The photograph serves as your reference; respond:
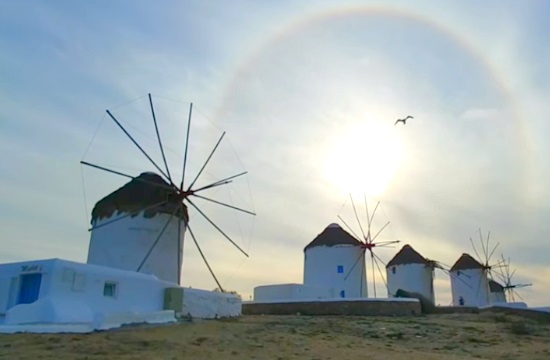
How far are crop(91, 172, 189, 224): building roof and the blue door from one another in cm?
783

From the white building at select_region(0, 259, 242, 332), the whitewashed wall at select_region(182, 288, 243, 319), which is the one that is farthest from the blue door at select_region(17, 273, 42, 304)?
the whitewashed wall at select_region(182, 288, 243, 319)

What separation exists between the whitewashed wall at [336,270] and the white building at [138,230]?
45.6ft

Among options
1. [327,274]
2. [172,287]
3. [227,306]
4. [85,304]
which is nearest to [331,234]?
[327,274]

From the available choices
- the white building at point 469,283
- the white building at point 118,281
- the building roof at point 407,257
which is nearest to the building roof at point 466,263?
the white building at point 469,283

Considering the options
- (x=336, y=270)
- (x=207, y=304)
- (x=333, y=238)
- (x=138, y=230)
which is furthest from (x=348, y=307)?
(x=138, y=230)

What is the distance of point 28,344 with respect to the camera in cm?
1014

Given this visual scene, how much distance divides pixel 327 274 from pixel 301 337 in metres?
22.4

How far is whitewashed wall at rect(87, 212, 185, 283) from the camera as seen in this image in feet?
75.0

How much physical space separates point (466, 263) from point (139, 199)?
114 feet

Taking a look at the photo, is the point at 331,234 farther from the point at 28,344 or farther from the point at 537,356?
the point at 28,344

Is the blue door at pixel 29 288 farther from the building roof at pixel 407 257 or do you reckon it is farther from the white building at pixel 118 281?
the building roof at pixel 407 257

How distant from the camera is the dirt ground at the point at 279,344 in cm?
972

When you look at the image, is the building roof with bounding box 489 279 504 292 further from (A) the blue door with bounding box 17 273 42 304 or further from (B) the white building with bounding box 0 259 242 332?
(A) the blue door with bounding box 17 273 42 304

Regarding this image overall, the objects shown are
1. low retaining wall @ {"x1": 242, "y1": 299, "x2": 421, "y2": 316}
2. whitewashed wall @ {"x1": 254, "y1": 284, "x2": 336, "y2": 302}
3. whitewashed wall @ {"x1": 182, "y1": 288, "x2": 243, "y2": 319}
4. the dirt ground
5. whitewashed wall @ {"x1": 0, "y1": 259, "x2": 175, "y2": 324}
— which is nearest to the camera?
the dirt ground
